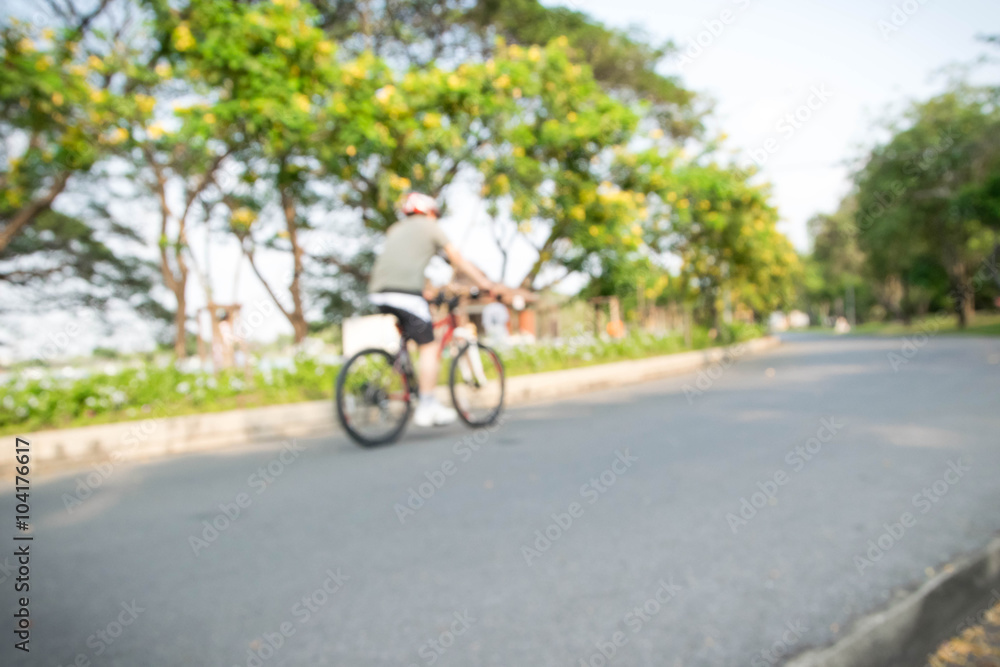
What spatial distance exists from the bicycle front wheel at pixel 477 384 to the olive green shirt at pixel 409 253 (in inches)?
43.3

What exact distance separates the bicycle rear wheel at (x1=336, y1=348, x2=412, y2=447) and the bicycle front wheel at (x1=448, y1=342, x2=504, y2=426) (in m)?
0.52

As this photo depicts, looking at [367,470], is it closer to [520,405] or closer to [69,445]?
[69,445]

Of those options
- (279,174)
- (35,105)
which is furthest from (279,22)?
(35,105)

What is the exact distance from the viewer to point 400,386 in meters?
5.82

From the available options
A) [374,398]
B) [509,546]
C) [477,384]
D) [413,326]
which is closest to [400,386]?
[374,398]

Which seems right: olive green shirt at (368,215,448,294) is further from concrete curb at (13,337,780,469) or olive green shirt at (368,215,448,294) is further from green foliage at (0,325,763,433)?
green foliage at (0,325,763,433)

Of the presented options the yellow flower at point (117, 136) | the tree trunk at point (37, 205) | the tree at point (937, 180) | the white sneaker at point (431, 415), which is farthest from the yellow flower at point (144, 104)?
the tree at point (937, 180)

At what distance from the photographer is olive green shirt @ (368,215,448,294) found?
5.34 meters

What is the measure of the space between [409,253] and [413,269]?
0.41 ft

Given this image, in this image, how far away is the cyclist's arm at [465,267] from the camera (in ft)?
17.9

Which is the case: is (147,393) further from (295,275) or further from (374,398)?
(295,275)

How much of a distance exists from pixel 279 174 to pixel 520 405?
6.64m

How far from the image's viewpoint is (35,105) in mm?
11633

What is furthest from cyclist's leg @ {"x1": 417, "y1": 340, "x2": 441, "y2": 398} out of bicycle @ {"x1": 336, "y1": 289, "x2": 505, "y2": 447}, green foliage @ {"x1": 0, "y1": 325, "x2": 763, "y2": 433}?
green foliage @ {"x1": 0, "y1": 325, "x2": 763, "y2": 433}
